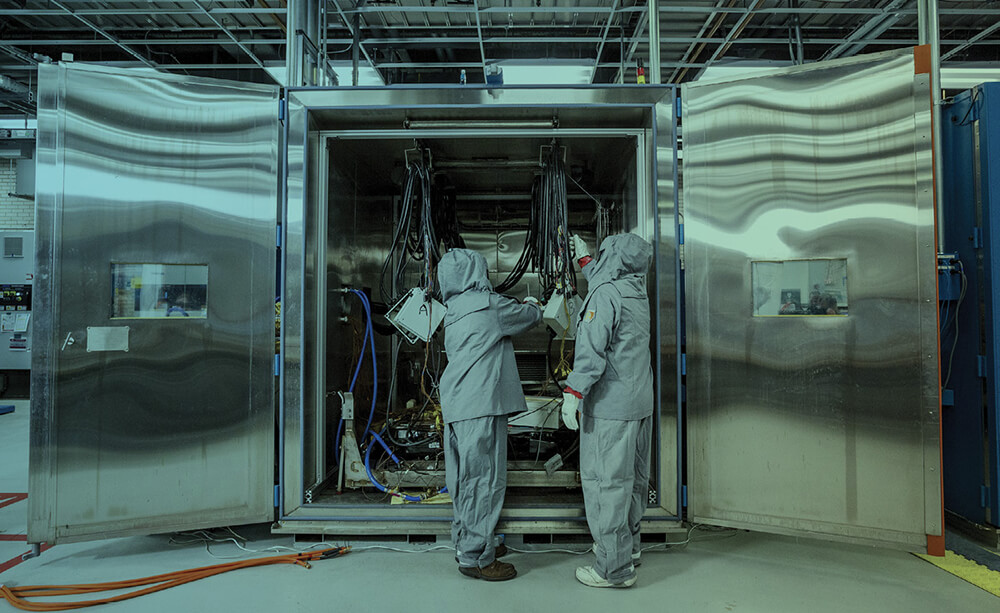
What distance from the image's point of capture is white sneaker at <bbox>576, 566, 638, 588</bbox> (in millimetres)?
2293

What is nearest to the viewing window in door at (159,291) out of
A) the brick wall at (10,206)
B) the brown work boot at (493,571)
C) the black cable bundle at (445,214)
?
the black cable bundle at (445,214)

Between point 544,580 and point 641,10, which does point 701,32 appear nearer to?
point 641,10

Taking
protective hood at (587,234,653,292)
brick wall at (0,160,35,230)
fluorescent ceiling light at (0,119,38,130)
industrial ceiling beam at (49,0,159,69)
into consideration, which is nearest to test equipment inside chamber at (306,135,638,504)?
protective hood at (587,234,653,292)

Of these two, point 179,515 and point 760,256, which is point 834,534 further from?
point 179,515

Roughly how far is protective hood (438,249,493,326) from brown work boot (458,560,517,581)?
1.17 m

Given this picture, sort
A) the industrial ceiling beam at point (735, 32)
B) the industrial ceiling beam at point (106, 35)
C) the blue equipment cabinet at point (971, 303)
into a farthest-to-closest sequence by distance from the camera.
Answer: the industrial ceiling beam at point (106, 35) < the industrial ceiling beam at point (735, 32) < the blue equipment cabinet at point (971, 303)

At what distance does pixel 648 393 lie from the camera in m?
2.39

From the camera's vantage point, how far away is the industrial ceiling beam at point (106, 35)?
3998 mm

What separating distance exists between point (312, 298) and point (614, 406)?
5.62 ft

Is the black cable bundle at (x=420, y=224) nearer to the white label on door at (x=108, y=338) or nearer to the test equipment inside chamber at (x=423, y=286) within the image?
the test equipment inside chamber at (x=423, y=286)

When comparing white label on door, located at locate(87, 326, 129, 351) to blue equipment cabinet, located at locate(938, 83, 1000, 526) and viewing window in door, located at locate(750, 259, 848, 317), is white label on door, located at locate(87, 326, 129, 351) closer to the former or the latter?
viewing window in door, located at locate(750, 259, 848, 317)

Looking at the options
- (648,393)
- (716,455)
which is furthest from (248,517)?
(716,455)

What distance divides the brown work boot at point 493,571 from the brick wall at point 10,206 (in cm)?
932

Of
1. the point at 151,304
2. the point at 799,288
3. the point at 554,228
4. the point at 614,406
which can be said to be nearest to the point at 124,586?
the point at 151,304
